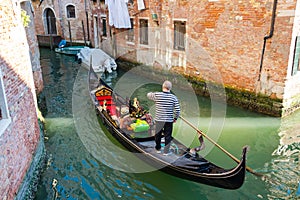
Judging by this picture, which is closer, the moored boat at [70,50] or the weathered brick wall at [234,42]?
the weathered brick wall at [234,42]

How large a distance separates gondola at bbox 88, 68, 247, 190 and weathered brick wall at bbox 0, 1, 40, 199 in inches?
46.0

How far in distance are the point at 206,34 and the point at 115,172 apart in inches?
149

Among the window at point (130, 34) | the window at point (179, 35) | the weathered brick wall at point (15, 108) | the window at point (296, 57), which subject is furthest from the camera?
the window at point (130, 34)

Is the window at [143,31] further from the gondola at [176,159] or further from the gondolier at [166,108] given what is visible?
the gondolier at [166,108]

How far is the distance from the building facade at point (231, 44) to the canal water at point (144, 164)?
1.27 ft

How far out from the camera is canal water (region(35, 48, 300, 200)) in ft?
10.6

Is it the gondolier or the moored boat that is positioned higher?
the gondolier

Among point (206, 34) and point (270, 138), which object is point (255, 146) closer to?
point (270, 138)

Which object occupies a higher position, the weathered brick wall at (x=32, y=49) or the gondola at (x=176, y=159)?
the weathered brick wall at (x=32, y=49)

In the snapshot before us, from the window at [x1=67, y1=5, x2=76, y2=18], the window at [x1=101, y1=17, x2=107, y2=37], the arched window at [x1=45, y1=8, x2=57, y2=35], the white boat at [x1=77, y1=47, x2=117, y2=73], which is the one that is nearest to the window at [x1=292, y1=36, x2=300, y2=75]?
the white boat at [x1=77, y1=47, x2=117, y2=73]

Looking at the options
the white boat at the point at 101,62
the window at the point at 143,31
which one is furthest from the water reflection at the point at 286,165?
the white boat at the point at 101,62

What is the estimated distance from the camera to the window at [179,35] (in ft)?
22.4

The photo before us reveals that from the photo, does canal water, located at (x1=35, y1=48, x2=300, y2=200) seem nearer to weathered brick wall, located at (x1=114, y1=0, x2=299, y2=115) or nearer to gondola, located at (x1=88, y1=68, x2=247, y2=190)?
gondola, located at (x1=88, y1=68, x2=247, y2=190)

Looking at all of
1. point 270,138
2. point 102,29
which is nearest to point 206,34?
point 270,138
